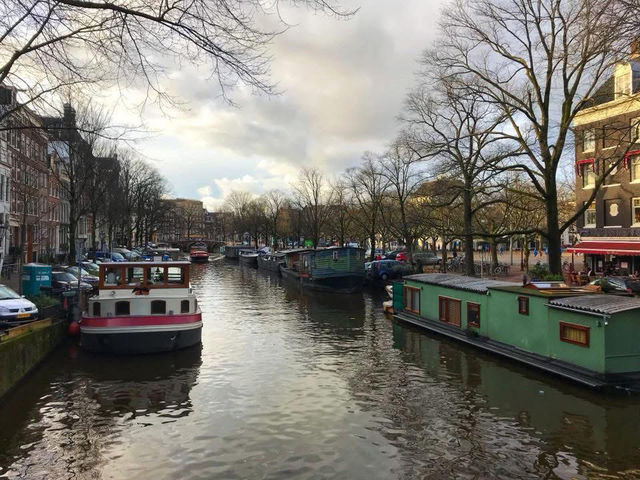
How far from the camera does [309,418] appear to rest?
472 inches

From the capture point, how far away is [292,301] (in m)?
35.3

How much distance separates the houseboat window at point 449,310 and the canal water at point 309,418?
61.0 inches

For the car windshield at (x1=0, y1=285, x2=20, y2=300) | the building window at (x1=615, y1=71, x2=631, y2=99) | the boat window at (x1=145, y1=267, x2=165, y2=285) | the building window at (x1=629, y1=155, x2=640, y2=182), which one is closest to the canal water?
the car windshield at (x1=0, y1=285, x2=20, y2=300)

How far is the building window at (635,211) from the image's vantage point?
32.3 m

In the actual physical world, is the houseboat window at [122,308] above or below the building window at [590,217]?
below

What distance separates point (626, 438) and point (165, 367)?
12948 mm

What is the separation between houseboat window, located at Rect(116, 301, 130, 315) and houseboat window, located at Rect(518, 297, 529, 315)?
1328 cm

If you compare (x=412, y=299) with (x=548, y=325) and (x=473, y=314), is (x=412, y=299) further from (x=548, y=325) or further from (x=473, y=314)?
(x=548, y=325)

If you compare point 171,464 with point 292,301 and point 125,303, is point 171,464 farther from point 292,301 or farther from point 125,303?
point 292,301

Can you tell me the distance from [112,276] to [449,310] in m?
13.5

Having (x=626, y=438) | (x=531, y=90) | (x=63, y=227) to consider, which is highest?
(x=531, y=90)

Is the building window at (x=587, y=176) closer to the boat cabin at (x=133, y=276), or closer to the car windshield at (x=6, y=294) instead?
the boat cabin at (x=133, y=276)

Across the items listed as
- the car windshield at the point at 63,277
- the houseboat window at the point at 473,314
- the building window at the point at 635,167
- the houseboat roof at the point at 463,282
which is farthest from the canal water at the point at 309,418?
the building window at the point at 635,167

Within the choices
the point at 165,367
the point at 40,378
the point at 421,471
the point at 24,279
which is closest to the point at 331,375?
the point at 165,367
